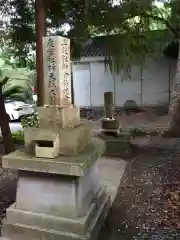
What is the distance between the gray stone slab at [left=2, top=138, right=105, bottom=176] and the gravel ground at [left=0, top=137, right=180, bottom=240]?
0.92 metres

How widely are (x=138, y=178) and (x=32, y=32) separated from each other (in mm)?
3828

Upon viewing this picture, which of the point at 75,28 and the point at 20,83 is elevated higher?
the point at 75,28

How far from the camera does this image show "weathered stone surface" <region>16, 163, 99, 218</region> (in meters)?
2.89

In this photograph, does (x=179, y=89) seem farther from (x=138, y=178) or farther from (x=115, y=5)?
(x=138, y=178)

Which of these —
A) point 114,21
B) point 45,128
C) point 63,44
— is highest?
point 114,21

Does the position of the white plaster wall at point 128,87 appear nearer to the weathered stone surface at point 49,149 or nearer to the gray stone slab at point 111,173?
→ the gray stone slab at point 111,173

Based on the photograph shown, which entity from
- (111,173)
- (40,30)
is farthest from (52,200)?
(40,30)

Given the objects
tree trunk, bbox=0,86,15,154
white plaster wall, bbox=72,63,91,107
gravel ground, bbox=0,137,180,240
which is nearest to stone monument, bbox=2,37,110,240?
gravel ground, bbox=0,137,180,240

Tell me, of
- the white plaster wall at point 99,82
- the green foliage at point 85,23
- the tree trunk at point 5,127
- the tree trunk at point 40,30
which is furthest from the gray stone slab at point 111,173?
the white plaster wall at point 99,82

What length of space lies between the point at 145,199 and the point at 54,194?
1560 millimetres

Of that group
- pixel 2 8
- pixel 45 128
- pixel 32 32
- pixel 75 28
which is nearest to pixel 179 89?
pixel 75 28

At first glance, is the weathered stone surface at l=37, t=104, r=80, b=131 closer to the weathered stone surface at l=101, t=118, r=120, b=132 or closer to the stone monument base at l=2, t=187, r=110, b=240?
the stone monument base at l=2, t=187, r=110, b=240

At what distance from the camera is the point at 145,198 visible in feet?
13.1

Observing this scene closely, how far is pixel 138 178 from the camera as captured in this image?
4.80 meters
